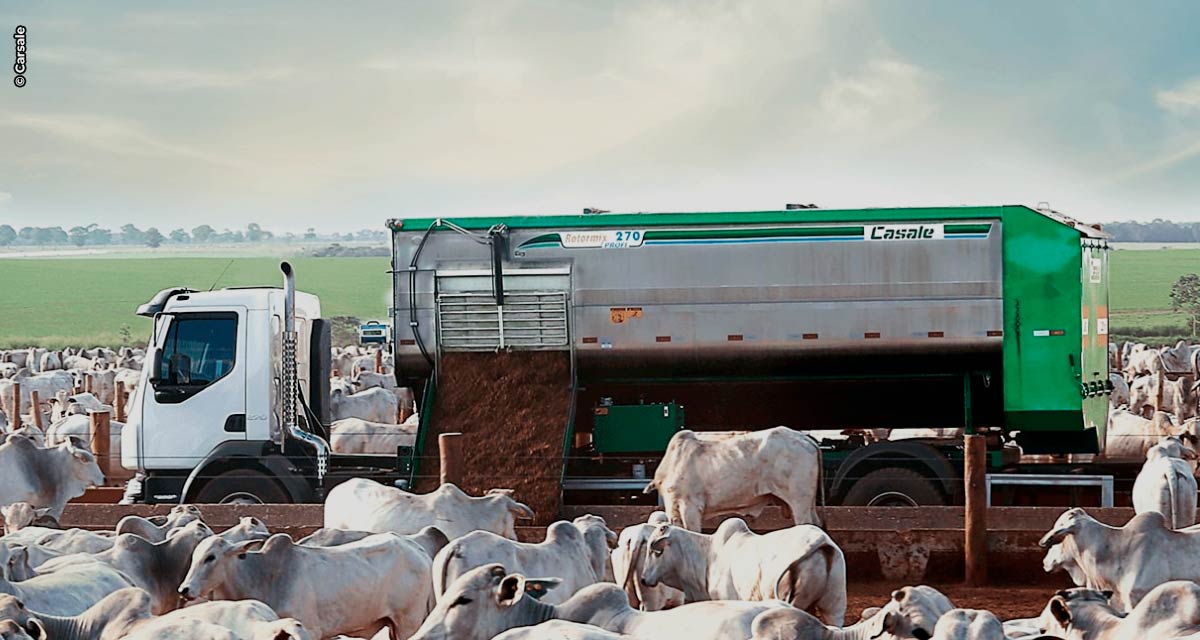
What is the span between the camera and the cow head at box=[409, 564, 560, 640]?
291 inches

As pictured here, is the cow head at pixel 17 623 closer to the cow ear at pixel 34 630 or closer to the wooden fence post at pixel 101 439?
the cow ear at pixel 34 630

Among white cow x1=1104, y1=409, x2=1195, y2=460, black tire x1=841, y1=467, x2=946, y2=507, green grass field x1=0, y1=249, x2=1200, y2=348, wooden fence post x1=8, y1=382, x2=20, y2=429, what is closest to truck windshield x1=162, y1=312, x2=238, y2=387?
black tire x1=841, y1=467, x2=946, y2=507

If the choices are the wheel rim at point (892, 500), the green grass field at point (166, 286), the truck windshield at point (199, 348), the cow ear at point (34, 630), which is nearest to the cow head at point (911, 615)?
the cow ear at point (34, 630)

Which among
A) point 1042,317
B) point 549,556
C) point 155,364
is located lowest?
point 549,556

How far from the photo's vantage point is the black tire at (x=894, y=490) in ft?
48.8

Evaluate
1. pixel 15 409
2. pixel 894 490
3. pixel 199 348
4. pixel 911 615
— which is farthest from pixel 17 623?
pixel 15 409

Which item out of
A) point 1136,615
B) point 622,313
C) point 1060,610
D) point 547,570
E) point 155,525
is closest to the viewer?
point 1136,615

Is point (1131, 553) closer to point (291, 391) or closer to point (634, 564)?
point (634, 564)

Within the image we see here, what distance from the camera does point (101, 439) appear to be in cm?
1764

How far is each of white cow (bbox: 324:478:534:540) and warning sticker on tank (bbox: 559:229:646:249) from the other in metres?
3.83

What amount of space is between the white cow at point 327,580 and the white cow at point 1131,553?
14.6 feet

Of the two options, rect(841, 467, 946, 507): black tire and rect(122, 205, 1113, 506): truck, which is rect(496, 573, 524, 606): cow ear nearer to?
rect(122, 205, 1113, 506): truck

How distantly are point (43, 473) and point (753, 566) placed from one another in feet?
26.3

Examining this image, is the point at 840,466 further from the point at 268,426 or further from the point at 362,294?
the point at 362,294
